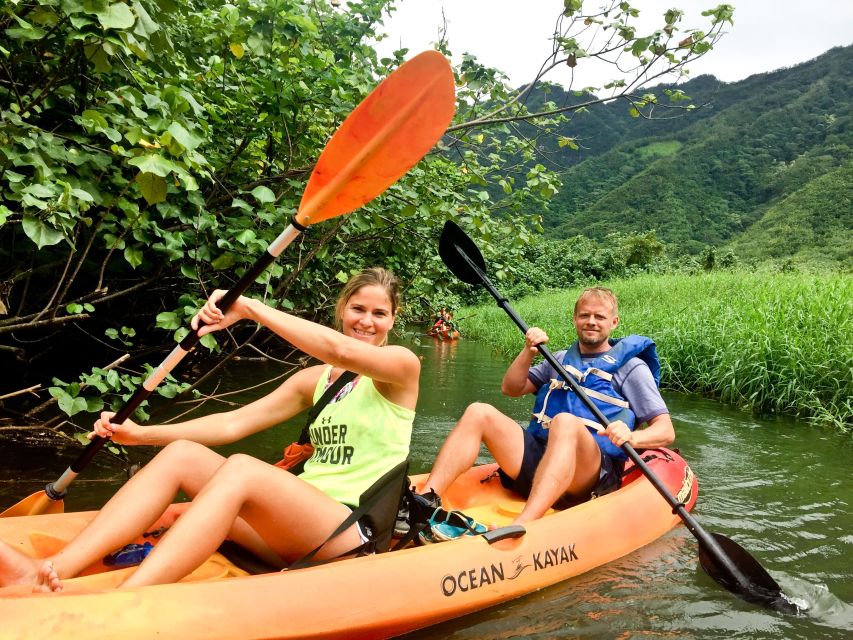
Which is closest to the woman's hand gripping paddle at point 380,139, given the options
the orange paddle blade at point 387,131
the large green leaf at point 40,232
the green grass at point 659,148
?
the orange paddle blade at point 387,131

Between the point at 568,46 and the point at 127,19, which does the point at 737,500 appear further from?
the point at 127,19

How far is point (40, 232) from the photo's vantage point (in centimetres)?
190

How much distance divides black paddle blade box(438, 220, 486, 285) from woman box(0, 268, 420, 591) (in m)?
1.60

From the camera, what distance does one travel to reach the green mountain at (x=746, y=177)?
27.1m

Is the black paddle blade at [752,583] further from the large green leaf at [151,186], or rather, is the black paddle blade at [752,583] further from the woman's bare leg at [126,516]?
the large green leaf at [151,186]

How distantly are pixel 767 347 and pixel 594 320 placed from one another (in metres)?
3.43

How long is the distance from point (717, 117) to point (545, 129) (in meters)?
54.3

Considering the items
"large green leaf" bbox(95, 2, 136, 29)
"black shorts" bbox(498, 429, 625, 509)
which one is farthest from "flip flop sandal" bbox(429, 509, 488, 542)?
"large green leaf" bbox(95, 2, 136, 29)

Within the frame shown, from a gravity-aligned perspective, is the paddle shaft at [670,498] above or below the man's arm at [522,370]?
below

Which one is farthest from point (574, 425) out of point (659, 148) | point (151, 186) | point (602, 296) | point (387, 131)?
point (659, 148)

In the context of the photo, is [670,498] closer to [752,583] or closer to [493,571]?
[752,583]

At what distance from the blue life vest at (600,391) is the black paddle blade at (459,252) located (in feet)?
2.76

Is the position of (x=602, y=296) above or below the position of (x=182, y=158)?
below

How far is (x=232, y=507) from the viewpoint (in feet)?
5.85
